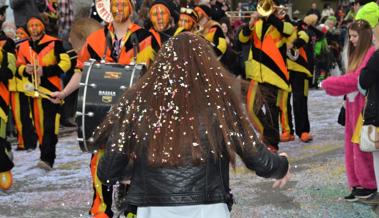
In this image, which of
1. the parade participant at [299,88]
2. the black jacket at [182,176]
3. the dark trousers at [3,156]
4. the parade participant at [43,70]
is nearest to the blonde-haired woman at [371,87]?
the black jacket at [182,176]

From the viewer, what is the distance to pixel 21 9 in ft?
42.0

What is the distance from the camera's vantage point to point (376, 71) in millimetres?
5930

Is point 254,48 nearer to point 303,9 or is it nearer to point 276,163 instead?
point 276,163

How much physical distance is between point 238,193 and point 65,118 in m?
6.01

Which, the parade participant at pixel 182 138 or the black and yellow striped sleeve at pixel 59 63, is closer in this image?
the parade participant at pixel 182 138

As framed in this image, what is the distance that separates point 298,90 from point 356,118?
3750 millimetres

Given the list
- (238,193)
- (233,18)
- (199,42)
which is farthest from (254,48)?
(233,18)

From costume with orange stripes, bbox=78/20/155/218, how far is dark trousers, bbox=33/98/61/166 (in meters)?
2.76

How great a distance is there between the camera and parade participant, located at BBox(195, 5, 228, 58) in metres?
8.59

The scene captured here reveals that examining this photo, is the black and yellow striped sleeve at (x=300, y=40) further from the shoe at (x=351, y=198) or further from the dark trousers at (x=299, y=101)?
the shoe at (x=351, y=198)

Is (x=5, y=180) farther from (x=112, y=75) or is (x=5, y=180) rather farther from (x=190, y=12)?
(x=112, y=75)

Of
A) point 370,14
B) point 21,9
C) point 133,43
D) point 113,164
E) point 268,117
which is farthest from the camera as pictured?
point 21,9

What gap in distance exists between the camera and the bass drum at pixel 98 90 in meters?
5.14

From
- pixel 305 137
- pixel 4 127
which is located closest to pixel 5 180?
pixel 4 127
